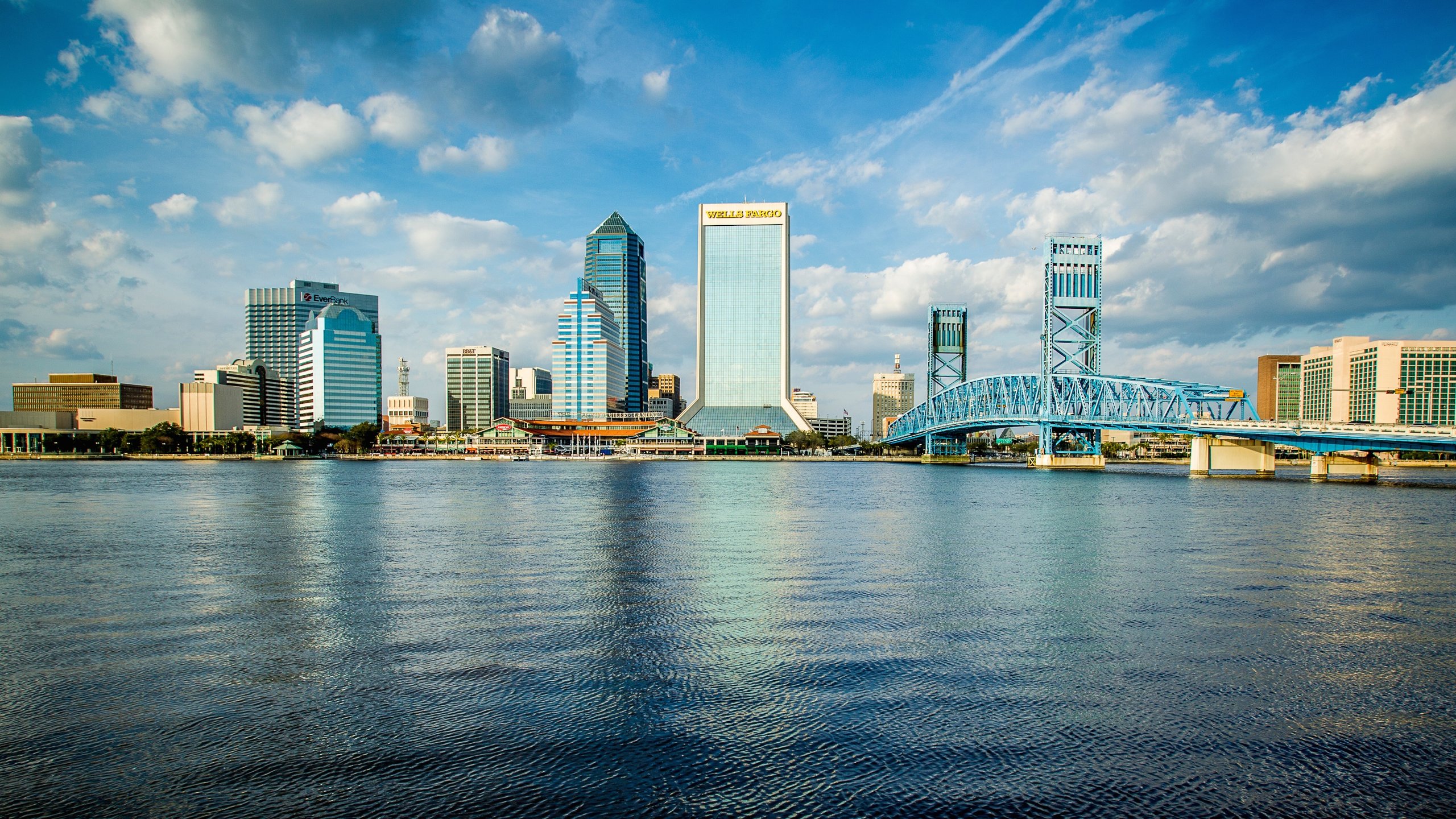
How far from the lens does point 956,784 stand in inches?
388

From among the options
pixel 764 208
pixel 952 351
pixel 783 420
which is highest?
pixel 764 208

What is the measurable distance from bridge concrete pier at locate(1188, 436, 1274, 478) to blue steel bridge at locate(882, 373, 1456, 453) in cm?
245

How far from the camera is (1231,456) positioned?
296 ft

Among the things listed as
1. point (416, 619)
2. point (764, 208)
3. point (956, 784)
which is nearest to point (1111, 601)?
point (956, 784)

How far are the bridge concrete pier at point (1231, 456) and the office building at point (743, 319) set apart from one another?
101853 millimetres

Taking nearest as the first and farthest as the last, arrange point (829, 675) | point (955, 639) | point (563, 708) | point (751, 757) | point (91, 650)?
point (751, 757) < point (563, 708) < point (829, 675) < point (91, 650) < point (955, 639)

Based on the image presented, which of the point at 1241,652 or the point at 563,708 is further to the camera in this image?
the point at 1241,652

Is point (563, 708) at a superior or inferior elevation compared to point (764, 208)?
inferior

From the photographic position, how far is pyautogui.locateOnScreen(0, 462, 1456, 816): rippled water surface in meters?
9.81

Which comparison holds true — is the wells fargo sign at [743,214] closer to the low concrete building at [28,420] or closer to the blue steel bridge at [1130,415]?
the blue steel bridge at [1130,415]

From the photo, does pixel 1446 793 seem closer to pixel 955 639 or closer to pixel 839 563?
pixel 955 639

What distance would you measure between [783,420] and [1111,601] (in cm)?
16705

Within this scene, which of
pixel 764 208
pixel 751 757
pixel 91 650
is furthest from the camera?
pixel 764 208

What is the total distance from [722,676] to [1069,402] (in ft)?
380
